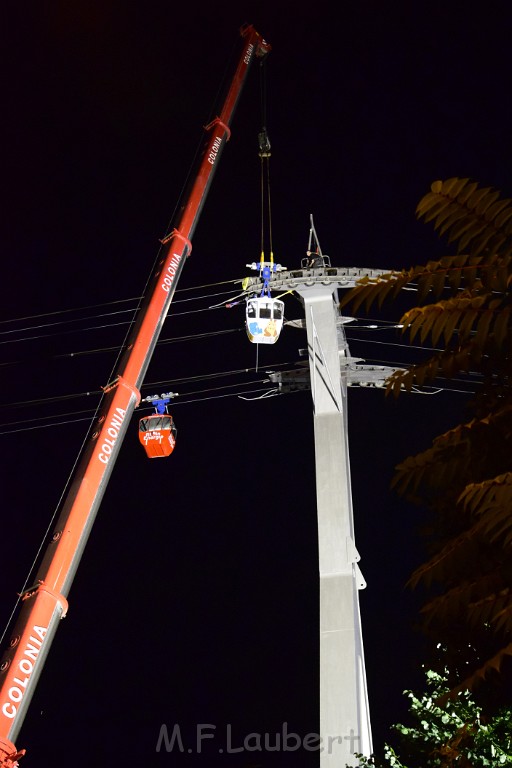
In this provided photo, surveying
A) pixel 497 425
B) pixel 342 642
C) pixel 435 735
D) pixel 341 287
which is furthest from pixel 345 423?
pixel 497 425

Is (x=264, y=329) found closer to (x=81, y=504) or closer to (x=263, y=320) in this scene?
(x=263, y=320)

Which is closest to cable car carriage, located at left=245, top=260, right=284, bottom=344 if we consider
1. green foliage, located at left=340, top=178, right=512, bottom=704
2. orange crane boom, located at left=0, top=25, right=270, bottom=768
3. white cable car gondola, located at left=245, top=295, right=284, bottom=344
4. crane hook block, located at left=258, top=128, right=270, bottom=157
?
white cable car gondola, located at left=245, top=295, right=284, bottom=344

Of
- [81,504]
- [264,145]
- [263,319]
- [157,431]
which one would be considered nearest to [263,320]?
[263,319]

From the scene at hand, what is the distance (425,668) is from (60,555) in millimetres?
11436

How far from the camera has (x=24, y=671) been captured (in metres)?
17.7

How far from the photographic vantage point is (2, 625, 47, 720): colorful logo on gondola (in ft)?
56.3

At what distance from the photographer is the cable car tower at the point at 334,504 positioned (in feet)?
84.7

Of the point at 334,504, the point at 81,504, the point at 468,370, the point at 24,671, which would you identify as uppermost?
the point at 334,504

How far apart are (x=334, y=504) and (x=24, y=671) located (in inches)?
475

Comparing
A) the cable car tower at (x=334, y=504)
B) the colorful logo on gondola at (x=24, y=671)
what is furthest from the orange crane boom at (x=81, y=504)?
the cable car tower at (x=334, y=504)

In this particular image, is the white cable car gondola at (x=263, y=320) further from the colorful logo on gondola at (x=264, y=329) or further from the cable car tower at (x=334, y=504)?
the cable car tower at (x=334, y=504)

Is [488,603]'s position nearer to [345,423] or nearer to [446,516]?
[446,516]

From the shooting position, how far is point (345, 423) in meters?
29.6

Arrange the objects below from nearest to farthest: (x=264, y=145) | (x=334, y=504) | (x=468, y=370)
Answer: (x=468, y=370) → (x=334, y=504) → (x=264, y=145)
